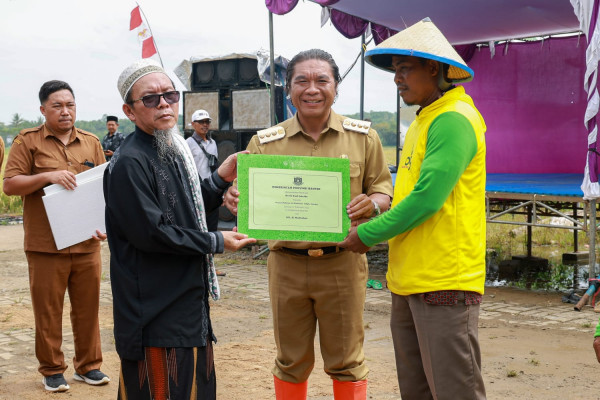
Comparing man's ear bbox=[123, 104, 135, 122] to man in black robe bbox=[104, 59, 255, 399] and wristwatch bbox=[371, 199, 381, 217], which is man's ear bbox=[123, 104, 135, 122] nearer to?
man in black robe bbox=[104, 59, 255, 399]

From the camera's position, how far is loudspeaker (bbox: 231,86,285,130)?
11.2 metres

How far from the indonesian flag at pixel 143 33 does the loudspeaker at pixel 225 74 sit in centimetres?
180

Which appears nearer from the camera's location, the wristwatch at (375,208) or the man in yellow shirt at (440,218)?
the man in yellow shirt at (440,218)

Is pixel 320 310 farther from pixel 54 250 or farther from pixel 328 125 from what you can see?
pixel 54 250

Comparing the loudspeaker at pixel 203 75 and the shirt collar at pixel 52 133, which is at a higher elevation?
the loudspeaker at pixel 203 75

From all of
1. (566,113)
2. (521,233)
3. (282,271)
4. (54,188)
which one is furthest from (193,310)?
(521,233)

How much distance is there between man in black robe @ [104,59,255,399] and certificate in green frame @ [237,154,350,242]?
235 mm

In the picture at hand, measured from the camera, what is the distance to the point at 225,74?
39.0 ft

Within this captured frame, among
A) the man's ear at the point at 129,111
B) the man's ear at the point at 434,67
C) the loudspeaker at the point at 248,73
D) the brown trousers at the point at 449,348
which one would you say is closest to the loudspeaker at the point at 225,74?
the loudspeaker at the point at 248,73

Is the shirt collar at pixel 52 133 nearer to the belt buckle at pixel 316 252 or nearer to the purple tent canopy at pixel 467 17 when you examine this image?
the belt buckle at pixel 316 252

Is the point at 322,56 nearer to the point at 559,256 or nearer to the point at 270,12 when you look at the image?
the point at 270,12

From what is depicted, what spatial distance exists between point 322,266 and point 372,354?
2382 millimetres

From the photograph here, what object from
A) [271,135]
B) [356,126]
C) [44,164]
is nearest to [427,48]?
[356,126]

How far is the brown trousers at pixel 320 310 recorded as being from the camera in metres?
3.14
